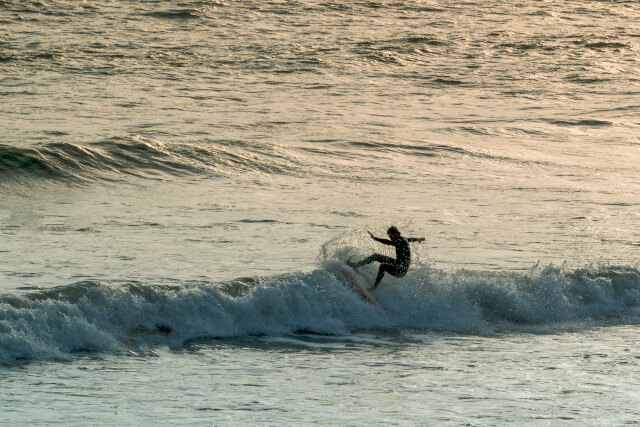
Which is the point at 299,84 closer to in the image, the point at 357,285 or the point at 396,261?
the point at 396,261

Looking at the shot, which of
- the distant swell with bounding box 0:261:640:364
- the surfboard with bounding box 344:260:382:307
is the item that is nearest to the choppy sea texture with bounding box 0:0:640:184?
the surfboard with bounding box 344:260:382:307

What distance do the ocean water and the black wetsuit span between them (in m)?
0.32

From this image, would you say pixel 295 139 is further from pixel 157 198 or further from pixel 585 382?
pixel 585 382

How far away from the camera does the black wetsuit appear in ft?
56.7

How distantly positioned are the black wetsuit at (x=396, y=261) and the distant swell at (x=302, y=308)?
7.8 inches

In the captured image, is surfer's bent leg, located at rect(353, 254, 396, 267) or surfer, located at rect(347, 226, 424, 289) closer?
surfer, located at rect(347, 226, 424, 289)

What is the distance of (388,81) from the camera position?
132ft

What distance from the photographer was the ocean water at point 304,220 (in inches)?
491

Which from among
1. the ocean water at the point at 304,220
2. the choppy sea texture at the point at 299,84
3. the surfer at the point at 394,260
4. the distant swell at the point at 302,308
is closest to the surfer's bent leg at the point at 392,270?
the surfer at the point at 394,260

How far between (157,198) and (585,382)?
519 inches

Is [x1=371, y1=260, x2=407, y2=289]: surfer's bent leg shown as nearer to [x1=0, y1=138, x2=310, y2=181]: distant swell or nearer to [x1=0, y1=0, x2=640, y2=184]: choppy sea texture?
[x1=0, y1=138, x2=310, y2=181]: distant swell

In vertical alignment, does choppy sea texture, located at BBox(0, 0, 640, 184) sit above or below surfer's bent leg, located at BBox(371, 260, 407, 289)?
above

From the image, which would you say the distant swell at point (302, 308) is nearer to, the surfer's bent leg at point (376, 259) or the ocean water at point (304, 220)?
the ocean water at point (304, 220)

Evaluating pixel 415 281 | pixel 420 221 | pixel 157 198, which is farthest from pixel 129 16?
pixel 415 281
